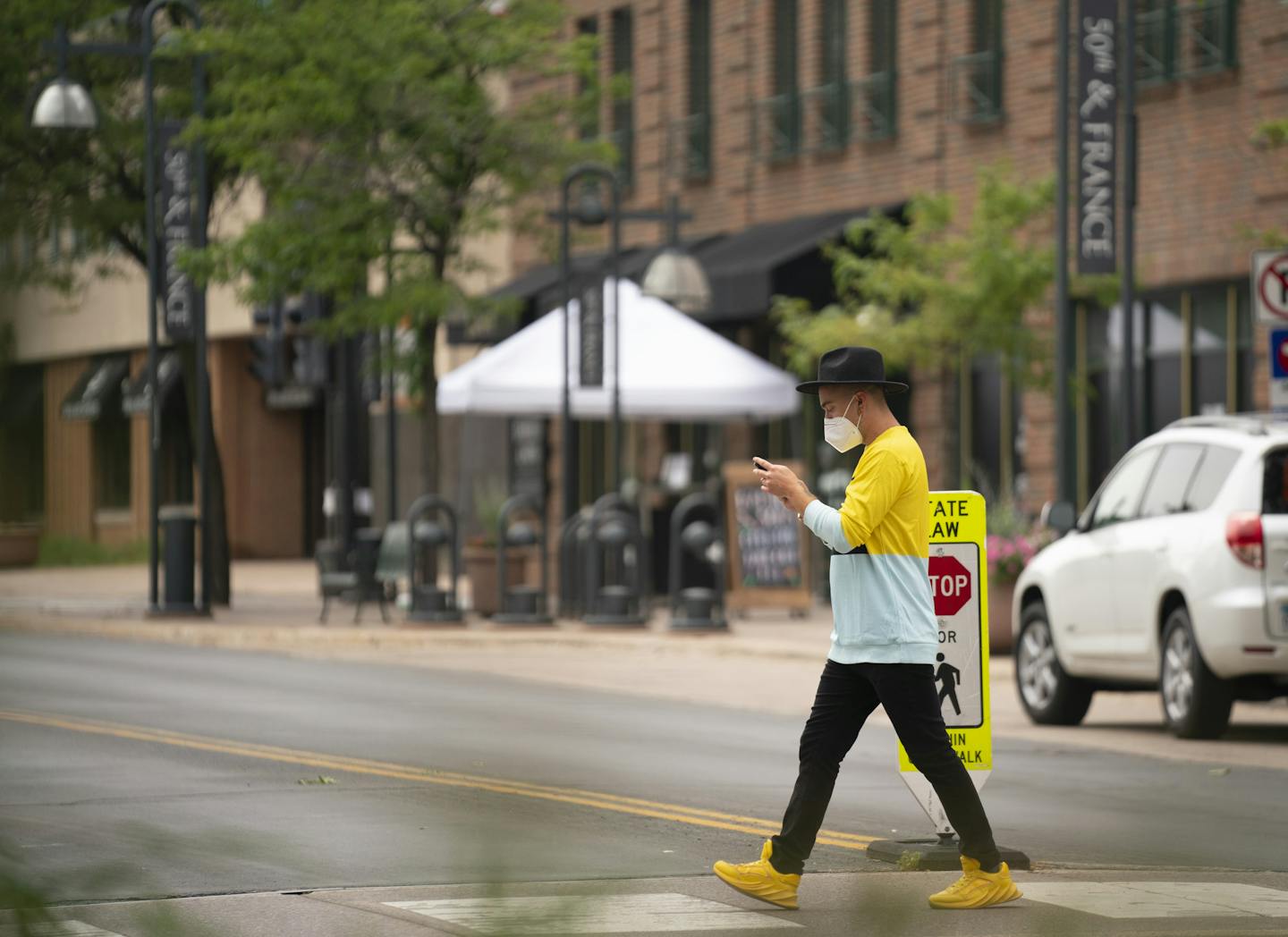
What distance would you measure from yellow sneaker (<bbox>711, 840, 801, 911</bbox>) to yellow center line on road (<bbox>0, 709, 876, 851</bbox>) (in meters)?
1.62

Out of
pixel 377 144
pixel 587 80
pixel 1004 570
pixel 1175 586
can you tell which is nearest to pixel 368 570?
pixel 377 144

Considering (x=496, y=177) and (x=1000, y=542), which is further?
(x=496, y=177)

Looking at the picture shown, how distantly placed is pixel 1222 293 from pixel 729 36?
10.1 meters

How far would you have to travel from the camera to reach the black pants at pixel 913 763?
23.6 ft

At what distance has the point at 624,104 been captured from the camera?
34.7m

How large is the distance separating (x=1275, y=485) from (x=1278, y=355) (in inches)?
108

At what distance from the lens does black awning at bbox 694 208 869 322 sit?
27.7 m

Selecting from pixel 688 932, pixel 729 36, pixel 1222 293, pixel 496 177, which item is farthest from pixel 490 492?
pixel 688 932

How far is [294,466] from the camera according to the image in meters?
48.1

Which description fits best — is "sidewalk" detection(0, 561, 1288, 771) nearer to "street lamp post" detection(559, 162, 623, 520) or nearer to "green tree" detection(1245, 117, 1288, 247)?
"street lamp post" detection(559, 162, 623, 520)

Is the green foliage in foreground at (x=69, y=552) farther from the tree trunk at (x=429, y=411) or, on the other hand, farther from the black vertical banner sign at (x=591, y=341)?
the tree trunk at (x=429, y=411)

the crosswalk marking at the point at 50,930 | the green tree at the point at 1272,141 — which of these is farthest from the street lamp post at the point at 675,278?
the crosswalk marking at the point at 50,930

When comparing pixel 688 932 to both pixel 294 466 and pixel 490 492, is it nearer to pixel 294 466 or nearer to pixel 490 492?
pixel 490 492

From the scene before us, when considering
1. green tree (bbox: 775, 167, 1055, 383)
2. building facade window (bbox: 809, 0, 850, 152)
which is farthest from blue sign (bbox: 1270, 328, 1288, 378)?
building facade window (bbox: 809, 0, 850, 152)
